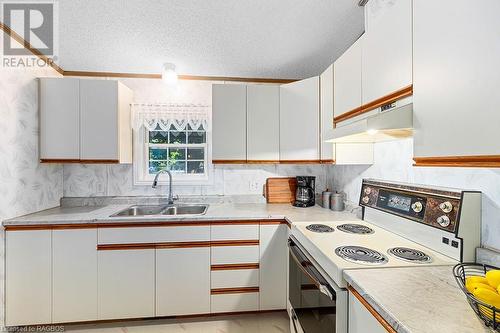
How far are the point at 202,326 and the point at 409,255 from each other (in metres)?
1.73

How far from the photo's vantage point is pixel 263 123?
2.47 meters

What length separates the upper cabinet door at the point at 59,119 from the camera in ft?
7.36

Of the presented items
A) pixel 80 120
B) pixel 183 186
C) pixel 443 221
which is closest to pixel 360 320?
pixel 443 221

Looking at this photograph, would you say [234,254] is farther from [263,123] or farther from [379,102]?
[379,102]

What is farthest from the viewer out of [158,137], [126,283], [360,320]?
[158,137]

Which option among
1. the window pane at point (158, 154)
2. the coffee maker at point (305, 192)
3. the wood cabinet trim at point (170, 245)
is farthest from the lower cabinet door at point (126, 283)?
the coffee maker at point (305, 192)

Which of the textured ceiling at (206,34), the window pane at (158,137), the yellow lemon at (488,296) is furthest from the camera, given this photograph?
the window pane at (158,137)

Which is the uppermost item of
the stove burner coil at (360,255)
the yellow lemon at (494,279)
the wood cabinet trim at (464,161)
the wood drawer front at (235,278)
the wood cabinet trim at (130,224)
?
the wood cabinet trim at (464,161)

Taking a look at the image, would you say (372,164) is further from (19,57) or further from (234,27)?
(19,57)

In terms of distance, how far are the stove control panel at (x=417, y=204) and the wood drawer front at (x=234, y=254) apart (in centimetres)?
100

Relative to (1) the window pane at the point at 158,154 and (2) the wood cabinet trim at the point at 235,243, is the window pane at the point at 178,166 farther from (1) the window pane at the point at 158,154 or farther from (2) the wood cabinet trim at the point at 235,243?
(2) the wood cabinet trim at the point at 235,243

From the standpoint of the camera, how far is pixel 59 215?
208 cm

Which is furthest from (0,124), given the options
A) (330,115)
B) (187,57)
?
(330,115)

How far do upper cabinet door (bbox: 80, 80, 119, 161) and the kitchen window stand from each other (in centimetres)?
34
